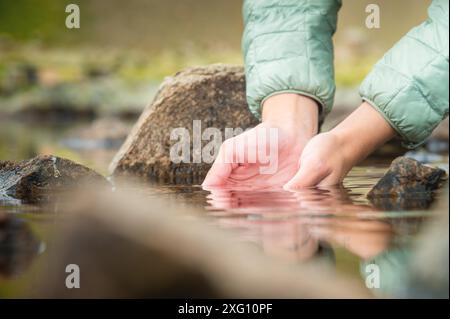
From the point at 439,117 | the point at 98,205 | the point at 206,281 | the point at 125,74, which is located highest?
the point at 125,74

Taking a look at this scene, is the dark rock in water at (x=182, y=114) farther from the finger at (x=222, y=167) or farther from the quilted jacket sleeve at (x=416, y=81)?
the quilted jacket sleeve at (x=416, y=81)

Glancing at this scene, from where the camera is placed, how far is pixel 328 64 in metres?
3.60

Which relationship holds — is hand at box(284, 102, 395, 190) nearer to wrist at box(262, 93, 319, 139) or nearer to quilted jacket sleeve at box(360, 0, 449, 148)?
quilted jacket sleeve at box(360, 0, 449, 148)

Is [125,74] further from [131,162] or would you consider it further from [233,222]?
[233,222]

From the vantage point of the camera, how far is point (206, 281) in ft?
4.42

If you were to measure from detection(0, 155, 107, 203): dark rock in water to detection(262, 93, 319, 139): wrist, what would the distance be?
931 millimetres

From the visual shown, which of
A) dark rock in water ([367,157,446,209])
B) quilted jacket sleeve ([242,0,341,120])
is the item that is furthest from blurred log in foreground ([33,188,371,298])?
quilted jacket sleeve ([242,0,341,120])

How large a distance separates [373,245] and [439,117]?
123 centimetres

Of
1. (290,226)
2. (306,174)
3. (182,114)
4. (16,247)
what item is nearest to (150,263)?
(16,247)

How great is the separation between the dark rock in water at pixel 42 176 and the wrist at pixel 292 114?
3.05 ft

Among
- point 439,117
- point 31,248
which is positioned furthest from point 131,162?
point 31,248

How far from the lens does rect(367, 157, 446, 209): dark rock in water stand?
3.01 m

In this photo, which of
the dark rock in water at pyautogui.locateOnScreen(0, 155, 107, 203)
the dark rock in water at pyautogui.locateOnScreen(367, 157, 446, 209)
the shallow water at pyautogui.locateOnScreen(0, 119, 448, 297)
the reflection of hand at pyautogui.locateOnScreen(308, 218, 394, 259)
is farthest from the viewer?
the dark rock in water at pyautogui.locateOnScreen(0, 155, 107, 203)

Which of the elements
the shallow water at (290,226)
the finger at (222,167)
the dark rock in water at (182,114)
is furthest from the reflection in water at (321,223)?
the dark rock in water at (182,114)
